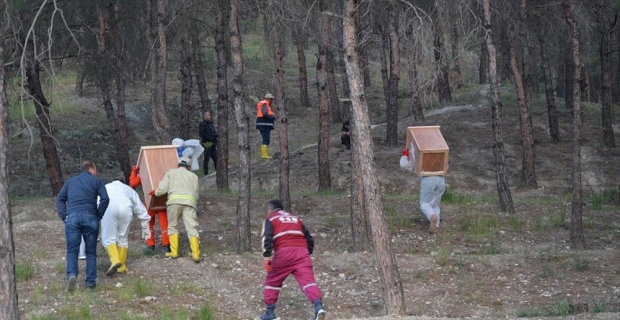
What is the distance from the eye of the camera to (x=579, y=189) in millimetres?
17016

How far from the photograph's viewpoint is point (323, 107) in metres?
20.9

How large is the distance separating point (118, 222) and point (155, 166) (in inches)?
67.1

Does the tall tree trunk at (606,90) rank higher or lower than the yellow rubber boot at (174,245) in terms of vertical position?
higher

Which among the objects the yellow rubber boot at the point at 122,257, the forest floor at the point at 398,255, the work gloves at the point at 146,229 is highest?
the work gloves at the point at 146,229

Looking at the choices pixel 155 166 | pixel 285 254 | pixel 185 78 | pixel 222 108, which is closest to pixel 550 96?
pixel 222 108

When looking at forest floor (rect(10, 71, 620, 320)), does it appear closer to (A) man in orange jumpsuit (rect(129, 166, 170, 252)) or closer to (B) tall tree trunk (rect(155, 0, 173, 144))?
(A) man in orange jumpsuit (rect(129, 166, 170, 252))

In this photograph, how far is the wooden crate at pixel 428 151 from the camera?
17.5 m

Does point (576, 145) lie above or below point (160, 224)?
above

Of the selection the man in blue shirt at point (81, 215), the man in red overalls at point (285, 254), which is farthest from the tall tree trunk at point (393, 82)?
the man in red overalls at point (285, 254)

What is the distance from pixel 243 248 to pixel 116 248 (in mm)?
2677

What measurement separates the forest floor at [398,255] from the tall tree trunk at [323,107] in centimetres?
60

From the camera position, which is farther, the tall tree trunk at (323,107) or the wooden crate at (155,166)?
the tall tree trunk at (323,107)

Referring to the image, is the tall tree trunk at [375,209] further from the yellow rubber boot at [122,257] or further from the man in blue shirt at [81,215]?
the yellow rubber boot at [122,257]

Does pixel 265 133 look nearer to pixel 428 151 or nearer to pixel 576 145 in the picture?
pixel 428 151
